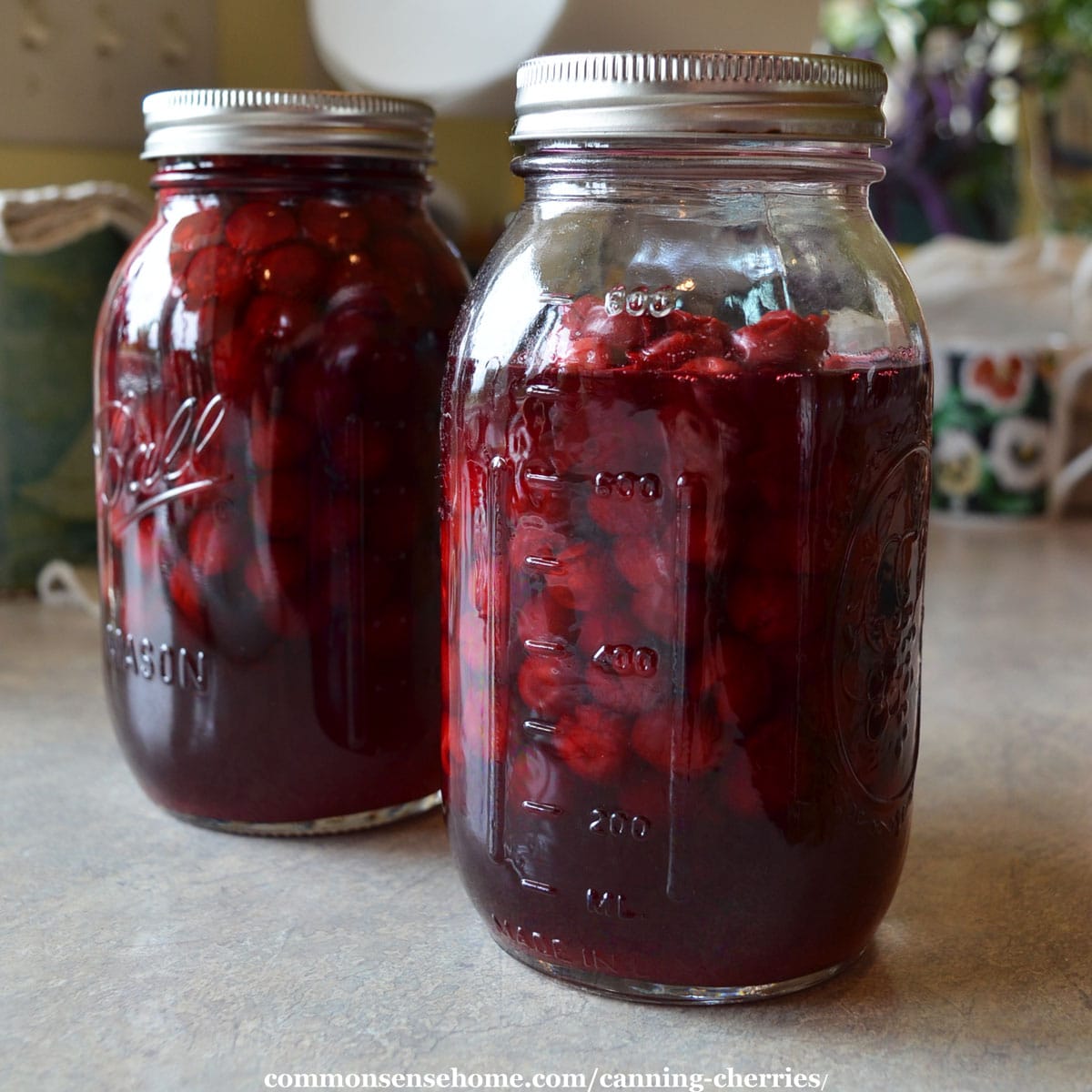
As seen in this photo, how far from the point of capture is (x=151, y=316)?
0.66 metres

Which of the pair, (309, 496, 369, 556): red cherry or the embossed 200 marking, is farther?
(309, 496, 369, 556): red cherry

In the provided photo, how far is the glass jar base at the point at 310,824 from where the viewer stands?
0.71 meters

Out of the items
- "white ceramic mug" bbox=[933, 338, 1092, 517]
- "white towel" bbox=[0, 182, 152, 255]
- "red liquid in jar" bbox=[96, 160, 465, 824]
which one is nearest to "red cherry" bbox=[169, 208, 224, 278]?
"red liquid in jar" bbox=[96, 160, 465, 824]

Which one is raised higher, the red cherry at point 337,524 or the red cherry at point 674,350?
the red cherry at point 674,350

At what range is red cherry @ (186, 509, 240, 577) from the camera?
666 mm

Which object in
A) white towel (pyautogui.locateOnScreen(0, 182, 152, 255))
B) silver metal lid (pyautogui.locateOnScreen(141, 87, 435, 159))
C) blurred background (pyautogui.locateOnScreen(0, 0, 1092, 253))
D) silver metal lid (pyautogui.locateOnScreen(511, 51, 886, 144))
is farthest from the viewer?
white towel (pyautogui.locateOnScreen(0, 182, 152, 255))

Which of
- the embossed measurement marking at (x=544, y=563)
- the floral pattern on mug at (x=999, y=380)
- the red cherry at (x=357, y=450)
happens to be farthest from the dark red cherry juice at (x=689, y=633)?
the floral pattern on mug at (x=999, y=380)

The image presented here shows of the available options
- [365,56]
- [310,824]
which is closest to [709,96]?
[310,824]

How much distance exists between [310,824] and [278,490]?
6.7 inches

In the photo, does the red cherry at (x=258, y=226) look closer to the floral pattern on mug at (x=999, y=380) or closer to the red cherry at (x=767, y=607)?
the red cherry at (x=767, y=607)

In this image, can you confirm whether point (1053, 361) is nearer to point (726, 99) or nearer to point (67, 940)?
point (726, 99)

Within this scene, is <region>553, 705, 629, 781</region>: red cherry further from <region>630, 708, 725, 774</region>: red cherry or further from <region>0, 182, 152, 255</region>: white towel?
<region>0, 182, 152, 255</region>: white towel

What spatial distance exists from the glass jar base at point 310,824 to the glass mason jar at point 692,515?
161 mm

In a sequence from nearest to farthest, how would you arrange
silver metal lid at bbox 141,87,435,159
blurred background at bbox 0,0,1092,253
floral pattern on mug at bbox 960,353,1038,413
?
silver metal lid at bbox 141,87,435,159 < blurred background at bbox 0,0,1092,253 < floral pattern on mug at bbox 960,353,1038,413
